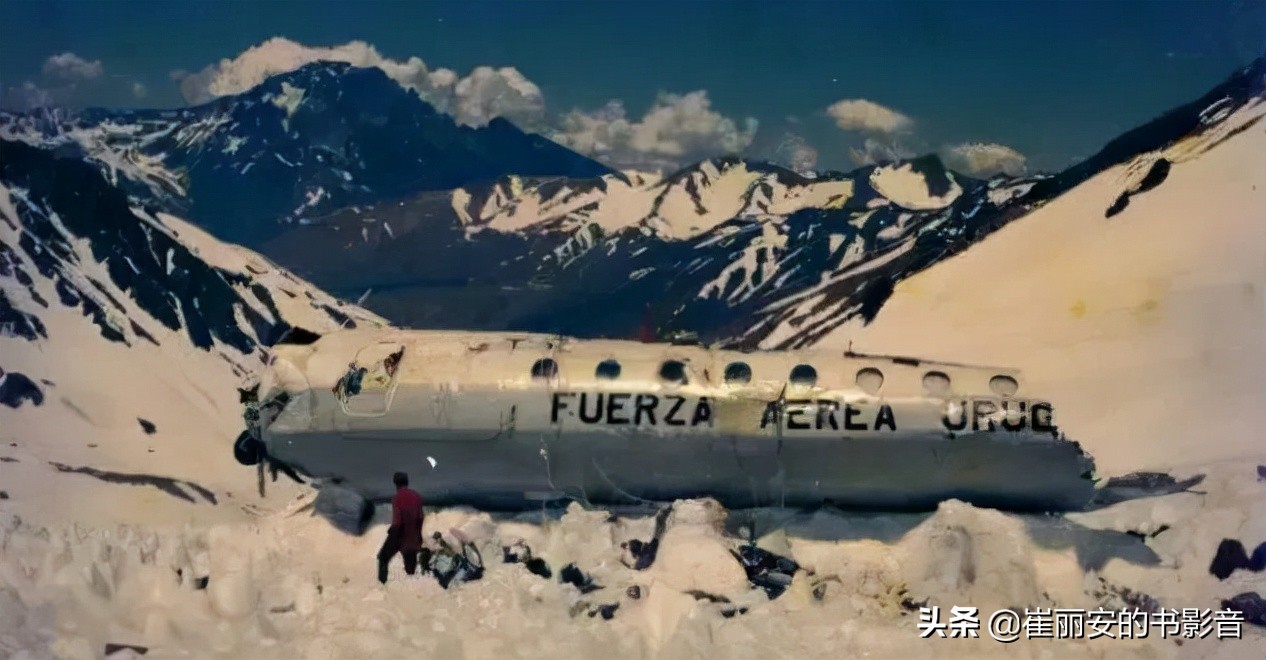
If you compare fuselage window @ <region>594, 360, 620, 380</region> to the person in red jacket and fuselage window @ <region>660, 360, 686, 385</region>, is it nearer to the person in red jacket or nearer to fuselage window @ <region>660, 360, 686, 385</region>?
fuselage window @ <region>660, 360, 686, 385</region>

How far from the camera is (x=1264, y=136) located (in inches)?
278

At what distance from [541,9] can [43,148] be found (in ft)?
13.1

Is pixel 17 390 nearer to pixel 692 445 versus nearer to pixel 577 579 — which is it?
pixel 577 579

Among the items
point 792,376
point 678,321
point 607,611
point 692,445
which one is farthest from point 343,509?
point 792,376

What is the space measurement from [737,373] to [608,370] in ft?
2.77

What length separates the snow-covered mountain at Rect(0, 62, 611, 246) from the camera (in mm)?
7465

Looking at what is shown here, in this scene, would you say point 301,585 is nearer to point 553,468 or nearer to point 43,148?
point 553,468

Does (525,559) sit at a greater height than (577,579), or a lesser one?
greater

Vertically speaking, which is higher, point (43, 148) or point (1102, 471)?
point (43, 148)

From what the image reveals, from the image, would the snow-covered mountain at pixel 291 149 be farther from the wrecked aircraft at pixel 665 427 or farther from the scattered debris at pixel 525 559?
the scattered debris at pixel 525 559

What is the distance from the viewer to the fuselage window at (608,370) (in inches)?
251

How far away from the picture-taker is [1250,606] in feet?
19.9

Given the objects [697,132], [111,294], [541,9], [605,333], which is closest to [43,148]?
[111,294]

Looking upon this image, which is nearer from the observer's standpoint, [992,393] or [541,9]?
[992,393]
